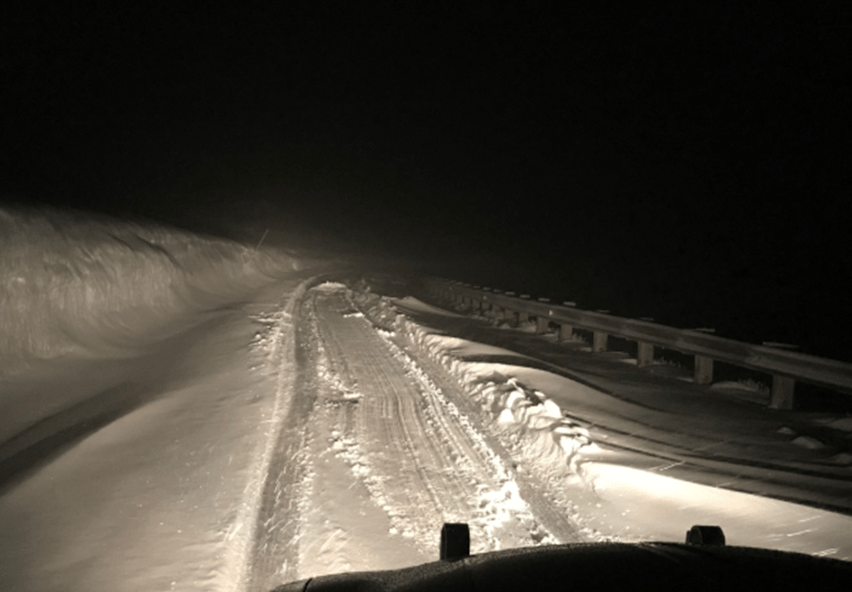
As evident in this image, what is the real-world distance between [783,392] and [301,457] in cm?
657

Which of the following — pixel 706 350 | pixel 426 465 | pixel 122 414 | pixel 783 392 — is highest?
pixel 706 350

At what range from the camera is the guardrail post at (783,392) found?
730 centimetres

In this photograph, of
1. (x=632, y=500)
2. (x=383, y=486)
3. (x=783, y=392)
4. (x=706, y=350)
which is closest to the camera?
(x=632, y=500)

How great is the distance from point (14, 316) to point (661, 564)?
10.4 meters

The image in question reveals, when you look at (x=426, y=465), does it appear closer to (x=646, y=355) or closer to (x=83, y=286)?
(x=646, y=355)

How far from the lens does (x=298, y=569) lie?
12.0 feet

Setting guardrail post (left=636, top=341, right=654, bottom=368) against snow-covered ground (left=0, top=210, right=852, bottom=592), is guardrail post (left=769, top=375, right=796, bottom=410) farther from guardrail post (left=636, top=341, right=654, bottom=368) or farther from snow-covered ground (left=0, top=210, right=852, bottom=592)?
guardrail post (left=636, top=341, right=654, bottom=368)

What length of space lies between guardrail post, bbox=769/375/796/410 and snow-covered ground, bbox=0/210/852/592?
0.56 metres

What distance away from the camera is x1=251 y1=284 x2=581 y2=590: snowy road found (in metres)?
3.92

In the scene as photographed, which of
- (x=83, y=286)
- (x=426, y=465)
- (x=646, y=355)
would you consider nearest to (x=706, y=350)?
(x=646, y=355)

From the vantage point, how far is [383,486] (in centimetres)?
491

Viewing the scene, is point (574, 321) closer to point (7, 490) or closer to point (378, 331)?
point (378, 331)

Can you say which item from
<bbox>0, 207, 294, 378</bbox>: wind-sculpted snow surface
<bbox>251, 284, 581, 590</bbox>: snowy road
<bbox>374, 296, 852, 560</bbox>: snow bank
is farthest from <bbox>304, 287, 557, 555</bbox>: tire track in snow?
<bbox>0, 207, 294, 378</bbox>: wind-sculpted snow surface

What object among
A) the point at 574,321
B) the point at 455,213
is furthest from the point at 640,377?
the point at 455,213
